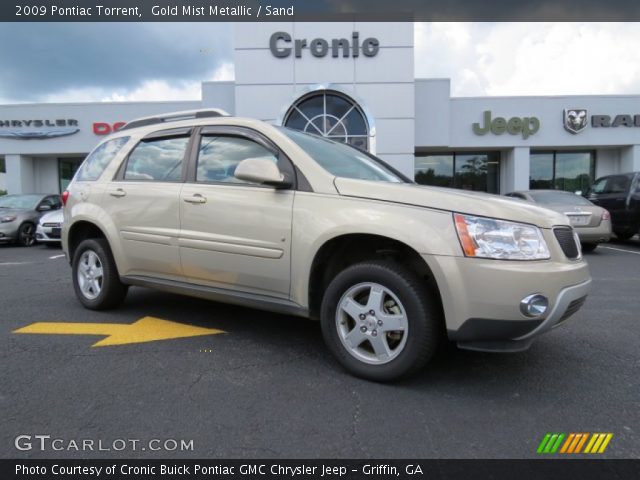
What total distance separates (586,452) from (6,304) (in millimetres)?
5413

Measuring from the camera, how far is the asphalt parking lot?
2.09 m

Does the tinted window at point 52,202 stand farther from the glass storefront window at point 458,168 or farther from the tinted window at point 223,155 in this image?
the glass storefront window at point 458,168

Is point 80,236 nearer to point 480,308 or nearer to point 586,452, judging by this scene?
point 480,308

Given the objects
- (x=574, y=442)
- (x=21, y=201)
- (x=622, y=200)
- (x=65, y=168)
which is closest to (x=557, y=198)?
(x=622, y=200)

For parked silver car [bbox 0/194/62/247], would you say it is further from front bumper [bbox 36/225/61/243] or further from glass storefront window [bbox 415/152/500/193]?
glass storefront window [bbox 415/152/500/193]

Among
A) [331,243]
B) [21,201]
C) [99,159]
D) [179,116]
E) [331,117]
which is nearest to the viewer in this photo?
[331,243]

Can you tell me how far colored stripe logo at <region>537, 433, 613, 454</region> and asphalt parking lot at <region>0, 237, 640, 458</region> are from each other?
4 centimetres

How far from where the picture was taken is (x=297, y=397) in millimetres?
2545

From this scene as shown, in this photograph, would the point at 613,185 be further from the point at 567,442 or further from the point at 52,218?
the point at 52,218

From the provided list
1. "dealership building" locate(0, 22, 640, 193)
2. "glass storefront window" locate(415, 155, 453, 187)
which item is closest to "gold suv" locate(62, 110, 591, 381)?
"dealership building" locate(0, 22, 640, 193)

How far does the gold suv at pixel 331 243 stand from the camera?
242cm

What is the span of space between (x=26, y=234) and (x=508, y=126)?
1789 centimetres
